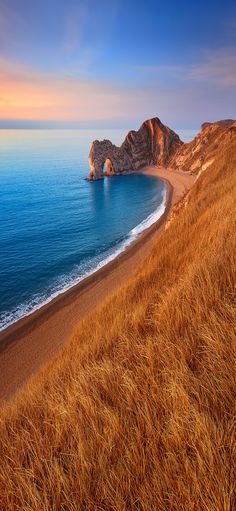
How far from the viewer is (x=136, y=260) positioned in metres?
26.8

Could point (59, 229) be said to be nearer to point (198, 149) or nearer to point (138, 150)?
point (198, 149)

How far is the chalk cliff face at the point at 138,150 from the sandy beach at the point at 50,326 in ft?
207

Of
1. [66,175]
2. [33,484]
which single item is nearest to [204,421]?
[33,484]

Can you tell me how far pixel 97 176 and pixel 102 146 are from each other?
11.4 meters

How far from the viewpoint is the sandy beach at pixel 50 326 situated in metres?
15.0

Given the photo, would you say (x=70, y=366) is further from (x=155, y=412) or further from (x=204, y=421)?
(x=204, y=421)

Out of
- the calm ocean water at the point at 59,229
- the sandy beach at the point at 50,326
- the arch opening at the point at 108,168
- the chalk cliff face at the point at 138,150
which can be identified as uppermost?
the chalk cliff face at the point at 138,150

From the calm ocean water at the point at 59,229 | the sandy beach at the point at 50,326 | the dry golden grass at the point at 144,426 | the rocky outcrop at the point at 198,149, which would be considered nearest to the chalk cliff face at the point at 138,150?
the rocky outcrop at the point at 198,149

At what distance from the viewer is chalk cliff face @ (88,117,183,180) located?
8494cm

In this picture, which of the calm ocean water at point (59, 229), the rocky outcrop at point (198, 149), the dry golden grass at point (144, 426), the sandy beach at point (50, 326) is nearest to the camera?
the dry golden grass at point (144, 426)

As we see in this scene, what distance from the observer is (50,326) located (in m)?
18.4

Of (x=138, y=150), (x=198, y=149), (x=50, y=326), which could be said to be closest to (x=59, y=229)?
(x=50, y=326)

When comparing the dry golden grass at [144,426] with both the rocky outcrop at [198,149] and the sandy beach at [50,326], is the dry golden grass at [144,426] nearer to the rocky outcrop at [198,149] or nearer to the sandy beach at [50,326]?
the sandy beach at [50,326]

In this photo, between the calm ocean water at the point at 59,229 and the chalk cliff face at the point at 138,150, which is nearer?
the calm ocean water at the point at 59,229
